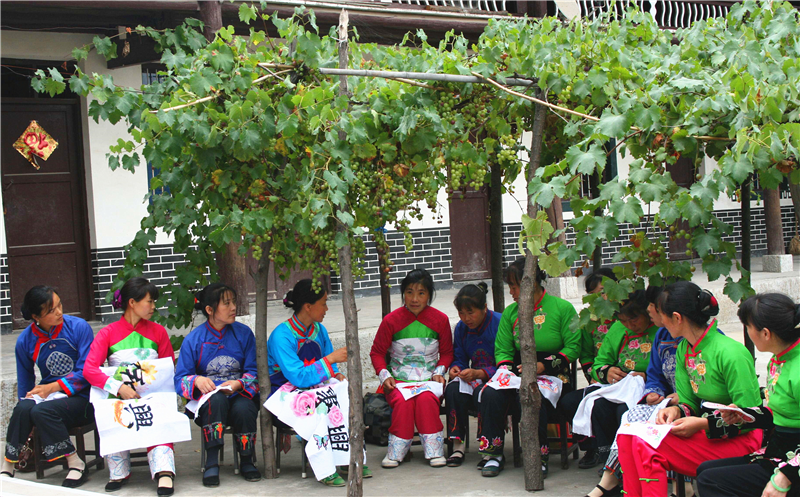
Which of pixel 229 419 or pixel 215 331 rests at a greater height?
pixel 215 331

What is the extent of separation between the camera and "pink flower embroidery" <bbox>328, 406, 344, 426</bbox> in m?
4.39

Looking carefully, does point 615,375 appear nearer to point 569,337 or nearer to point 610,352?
point 610,352

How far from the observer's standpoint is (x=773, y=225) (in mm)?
11234

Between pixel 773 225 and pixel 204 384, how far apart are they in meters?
9.43

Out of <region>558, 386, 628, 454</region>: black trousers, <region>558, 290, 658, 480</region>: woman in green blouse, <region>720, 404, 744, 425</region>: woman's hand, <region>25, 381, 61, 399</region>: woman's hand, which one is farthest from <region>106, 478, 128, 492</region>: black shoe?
<region>720, 404, 744, 425</region>: woman's hand

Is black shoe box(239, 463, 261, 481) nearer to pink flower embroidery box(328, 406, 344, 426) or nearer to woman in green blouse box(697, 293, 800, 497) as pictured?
pink flower embroidery box(328, 406, 344, 426)

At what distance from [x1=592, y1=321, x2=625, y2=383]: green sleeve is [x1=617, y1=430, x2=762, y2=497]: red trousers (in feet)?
3.02

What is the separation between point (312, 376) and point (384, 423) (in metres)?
0.65

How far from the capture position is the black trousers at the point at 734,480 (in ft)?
9.95

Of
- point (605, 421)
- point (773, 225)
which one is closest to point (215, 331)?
point (605, 421)

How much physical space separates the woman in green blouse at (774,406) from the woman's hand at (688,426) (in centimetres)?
23

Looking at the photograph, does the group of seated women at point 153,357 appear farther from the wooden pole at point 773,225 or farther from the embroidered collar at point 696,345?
the wooden pole at point 773,225

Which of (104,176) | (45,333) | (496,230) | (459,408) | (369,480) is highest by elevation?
(104,176)

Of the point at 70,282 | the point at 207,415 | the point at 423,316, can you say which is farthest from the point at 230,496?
the point at 70,282
